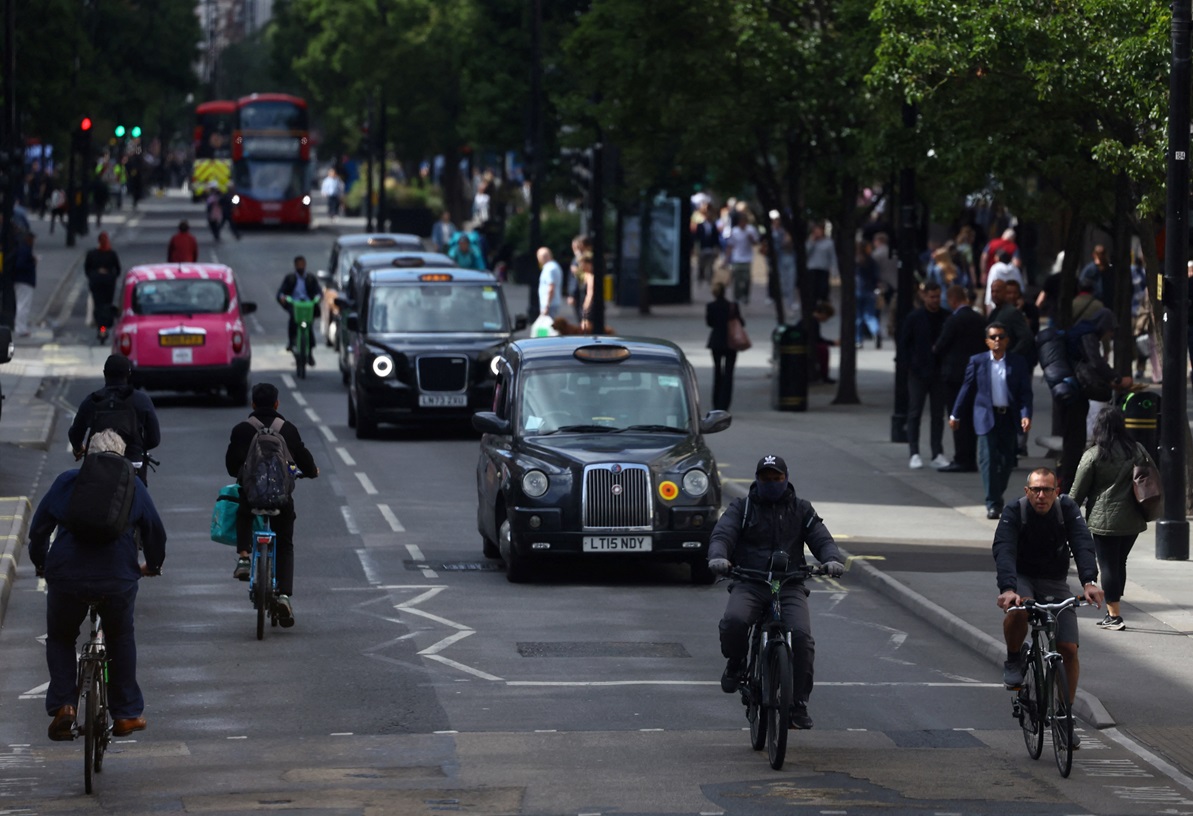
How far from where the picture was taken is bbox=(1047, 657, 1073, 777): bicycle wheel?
10.6 meters

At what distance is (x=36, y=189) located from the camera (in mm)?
78438

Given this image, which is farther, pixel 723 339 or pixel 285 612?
pixel 723 339

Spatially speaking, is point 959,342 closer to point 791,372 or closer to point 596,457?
point 791,372

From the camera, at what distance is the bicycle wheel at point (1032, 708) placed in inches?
429

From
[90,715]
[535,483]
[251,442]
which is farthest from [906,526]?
[90,715]

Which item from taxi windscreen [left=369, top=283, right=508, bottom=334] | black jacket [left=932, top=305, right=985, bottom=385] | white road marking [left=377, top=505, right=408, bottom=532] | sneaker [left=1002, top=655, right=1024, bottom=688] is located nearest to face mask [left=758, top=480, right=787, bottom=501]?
sneaker [left=1002, top=655, right=1024, bottom=688]

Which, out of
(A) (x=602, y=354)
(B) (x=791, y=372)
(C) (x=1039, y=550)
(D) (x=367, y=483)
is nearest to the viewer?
(C) (x=1039, y=550)

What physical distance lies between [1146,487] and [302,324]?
20080 mm

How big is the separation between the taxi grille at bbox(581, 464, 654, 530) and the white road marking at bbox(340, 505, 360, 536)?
3541 millimetres

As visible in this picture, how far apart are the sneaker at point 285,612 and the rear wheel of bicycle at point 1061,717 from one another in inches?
217

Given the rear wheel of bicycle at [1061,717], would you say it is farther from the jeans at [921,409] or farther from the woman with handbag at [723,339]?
the woman with handbag at [723,339]

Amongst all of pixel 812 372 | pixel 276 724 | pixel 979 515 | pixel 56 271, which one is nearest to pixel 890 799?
pixel 276 724

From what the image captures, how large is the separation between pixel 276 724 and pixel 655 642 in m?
3.24

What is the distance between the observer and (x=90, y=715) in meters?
10.1
